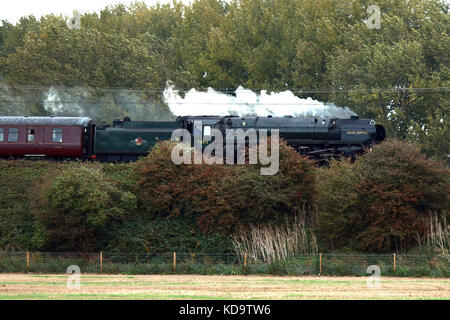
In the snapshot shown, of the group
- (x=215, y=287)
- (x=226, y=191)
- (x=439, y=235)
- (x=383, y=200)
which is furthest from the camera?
(x=226, y=191)

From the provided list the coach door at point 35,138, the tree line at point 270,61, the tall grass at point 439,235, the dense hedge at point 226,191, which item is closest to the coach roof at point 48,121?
the coach door at point 35,138

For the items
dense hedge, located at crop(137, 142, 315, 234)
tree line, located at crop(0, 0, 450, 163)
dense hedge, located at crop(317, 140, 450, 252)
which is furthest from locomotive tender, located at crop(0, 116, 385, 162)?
tree line, located at crop(0, 0, 450, 163)

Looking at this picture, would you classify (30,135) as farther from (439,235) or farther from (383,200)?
(439,235)

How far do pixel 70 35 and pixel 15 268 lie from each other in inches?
1548

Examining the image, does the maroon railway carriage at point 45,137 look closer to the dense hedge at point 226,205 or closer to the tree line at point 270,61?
the dense hedge at point 226,205

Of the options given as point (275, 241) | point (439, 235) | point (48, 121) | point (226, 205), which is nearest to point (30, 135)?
point (48, 121)

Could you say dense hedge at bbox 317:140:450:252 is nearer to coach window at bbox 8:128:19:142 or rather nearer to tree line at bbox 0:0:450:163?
coach window at bbox 8:128:19:142

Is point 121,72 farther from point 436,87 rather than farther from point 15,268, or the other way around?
point 15,268

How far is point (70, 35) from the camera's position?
6844 centimetres

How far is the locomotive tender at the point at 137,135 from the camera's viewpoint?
4453 centimetres

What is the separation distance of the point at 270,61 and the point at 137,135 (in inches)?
1199

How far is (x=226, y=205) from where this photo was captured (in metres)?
36.8

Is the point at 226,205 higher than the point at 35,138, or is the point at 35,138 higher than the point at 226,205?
the point at 35,138

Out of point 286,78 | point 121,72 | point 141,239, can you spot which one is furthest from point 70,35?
point 141,239
